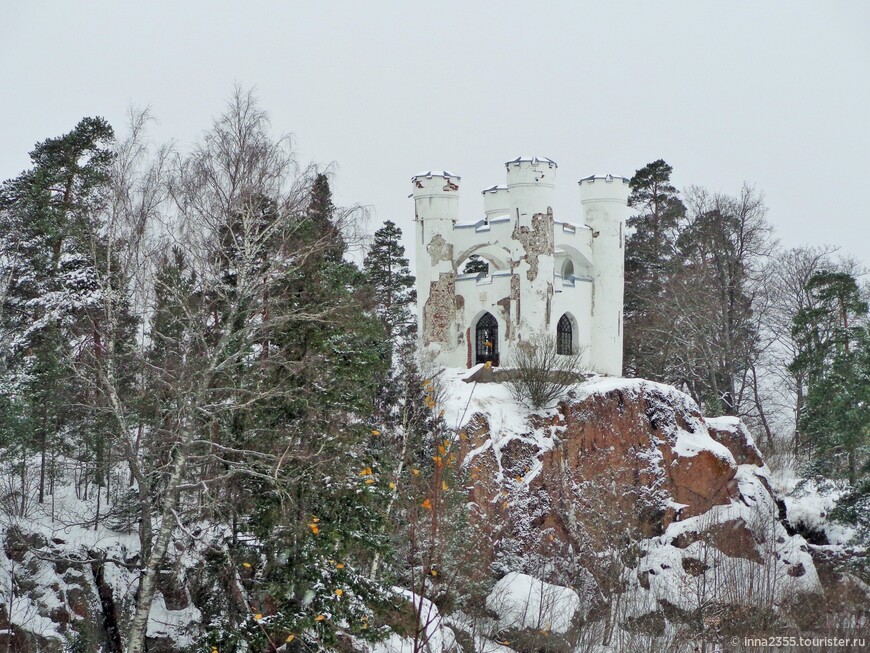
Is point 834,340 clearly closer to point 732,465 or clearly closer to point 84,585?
point 732,465

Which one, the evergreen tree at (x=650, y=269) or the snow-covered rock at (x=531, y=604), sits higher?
the evergreen tree at (x=650, y=269)

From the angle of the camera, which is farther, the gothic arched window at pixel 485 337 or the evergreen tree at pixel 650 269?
the evergreen tree at pixel 650 269

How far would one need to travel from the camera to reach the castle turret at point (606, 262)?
108 ft

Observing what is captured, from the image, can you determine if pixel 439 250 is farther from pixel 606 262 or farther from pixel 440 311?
pixel 606 262

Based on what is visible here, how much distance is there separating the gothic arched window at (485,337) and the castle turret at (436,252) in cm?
79

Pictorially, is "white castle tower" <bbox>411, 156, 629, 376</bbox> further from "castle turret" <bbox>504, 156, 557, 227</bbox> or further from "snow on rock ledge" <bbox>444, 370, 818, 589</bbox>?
"snow on rock ledge" <bbox>444, 370, 818, 589</bbox>

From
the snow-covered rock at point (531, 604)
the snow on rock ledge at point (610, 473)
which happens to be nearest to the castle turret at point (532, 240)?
the snow on rock ledge at point (610, 473)

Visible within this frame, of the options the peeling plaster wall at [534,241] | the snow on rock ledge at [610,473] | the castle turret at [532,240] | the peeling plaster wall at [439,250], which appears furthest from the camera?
the peeling plaster wall at [439,250]

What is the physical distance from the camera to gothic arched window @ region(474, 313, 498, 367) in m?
32.1

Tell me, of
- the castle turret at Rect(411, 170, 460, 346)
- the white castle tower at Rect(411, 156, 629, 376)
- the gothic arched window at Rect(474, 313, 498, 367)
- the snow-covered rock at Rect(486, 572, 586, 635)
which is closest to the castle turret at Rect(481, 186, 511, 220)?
the white castle tower at Rect(411, 156, 629, 376)

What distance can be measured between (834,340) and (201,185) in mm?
17627

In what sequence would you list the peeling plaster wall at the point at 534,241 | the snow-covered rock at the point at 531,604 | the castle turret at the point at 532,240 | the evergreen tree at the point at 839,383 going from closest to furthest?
the snow-covered rock at the point at 531,604 < the evergreen tree at the point at 839,383 < the castle turret at the point at 532,240 < the peeling plaster wall at the point at 534,241

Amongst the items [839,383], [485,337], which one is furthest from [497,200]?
[839,383]

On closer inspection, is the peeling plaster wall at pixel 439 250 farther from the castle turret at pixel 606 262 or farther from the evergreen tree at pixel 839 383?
the evergreen tree at pixel 839 383
